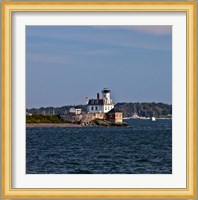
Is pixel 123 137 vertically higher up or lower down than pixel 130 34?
lower down

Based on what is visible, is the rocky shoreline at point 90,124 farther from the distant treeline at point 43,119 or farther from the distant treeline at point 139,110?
the distant treeline at point 139,110

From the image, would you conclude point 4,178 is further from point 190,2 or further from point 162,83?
point 162,83

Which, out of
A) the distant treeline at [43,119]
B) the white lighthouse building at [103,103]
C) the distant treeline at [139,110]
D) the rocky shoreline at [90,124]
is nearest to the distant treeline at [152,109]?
the distant treeline at [139,110]

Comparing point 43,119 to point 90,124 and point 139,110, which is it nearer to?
point 90,124

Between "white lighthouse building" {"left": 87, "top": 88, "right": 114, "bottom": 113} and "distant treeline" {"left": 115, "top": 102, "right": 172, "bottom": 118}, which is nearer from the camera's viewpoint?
"distant treeline" {"left": 115, "top": 102, "right": 172, "bottom": 118}

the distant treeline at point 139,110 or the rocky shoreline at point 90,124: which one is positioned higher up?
the distant treeline at point 139,110

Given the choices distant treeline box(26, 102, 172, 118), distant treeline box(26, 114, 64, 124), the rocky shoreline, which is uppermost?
distant treeline box(26, 102, 172, 118)

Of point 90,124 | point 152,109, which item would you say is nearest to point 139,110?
point 152,109

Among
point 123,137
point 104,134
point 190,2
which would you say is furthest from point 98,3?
point 104,134

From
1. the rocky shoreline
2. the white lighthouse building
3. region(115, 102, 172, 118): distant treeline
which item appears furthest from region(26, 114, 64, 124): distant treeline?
region(115, 102, 172, 118): distant treeline

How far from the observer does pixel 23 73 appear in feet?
15.0

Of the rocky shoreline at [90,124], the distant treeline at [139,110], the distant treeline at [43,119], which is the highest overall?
the distant treeline at [139,110]

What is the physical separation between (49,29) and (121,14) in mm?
24851

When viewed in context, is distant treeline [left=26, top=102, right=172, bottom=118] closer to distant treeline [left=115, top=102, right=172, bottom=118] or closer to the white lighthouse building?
distant treeline [left=115, top=102, right=172, bottom=118]
